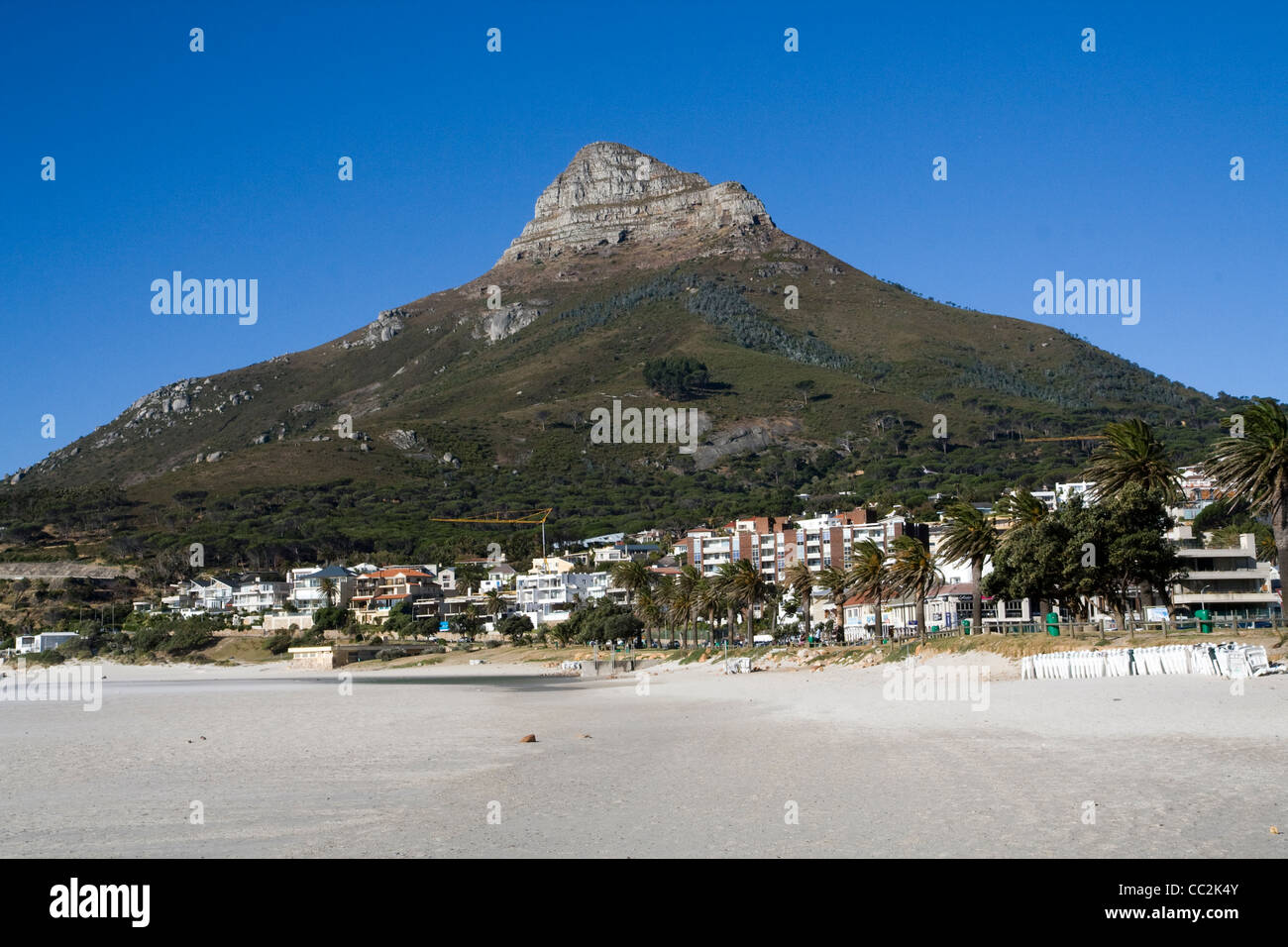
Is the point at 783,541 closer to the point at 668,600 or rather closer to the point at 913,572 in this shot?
the point at 668,600

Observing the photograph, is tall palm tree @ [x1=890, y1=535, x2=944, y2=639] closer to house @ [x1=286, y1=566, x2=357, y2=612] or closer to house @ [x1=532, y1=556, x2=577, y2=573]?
house @ [x1=532, y1=556, x2=577, y2=573]

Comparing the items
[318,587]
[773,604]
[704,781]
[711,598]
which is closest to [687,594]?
[711,598]

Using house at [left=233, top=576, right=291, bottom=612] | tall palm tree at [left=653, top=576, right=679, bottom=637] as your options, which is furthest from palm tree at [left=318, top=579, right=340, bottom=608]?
tall palm tree at [left=653, top=576, right=679, bottom=637]

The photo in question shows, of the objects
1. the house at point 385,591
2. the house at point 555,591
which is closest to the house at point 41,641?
the house at point 385,591
